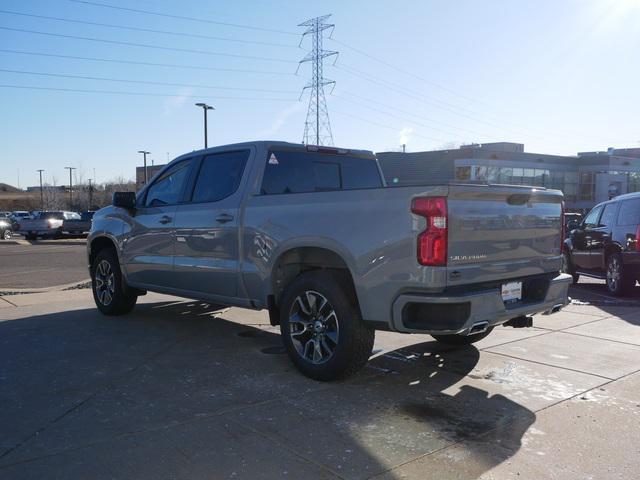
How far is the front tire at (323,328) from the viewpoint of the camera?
4496mm

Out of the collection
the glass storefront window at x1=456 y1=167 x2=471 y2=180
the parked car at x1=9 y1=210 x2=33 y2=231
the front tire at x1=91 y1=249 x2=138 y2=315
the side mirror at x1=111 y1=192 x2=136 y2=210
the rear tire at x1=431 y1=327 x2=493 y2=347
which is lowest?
the parked car at x1=9 y1=210 x2=33 y2=231

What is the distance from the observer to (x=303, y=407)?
4.19 m

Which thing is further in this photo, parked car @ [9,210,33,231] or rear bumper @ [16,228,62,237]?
parked car @ [9,210,33,231]

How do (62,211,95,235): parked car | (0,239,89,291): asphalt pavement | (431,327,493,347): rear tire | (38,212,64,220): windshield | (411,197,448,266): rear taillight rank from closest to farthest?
(411,197,448,266): rear taillight < (431,327,493,347): rear tire < (0,239,89,291): asphalt pavement < (62,211,95,235): parked car < (38,212,64,220): windshield

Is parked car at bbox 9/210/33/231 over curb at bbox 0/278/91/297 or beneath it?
beneath

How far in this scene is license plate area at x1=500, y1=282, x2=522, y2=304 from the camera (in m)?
4.48

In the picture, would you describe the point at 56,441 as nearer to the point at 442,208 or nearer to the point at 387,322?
the point at 387,322

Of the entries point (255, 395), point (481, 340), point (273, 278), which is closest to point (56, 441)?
point (255, 395)

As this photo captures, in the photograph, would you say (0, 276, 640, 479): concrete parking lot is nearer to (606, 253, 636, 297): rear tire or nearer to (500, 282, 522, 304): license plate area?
(500, 282, 522, 304): license plate area

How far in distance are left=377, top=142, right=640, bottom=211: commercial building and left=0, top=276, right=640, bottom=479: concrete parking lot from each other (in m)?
38.0

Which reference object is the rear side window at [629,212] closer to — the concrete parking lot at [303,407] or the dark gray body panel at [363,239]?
the concrete parking lot at [303,407]

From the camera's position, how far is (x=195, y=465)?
10.7 feet

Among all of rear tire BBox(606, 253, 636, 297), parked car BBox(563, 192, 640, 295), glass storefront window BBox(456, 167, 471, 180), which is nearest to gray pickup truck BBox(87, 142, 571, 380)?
parked car BBox(563, 192, 640, 295)

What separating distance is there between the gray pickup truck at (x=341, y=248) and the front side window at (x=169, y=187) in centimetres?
2
